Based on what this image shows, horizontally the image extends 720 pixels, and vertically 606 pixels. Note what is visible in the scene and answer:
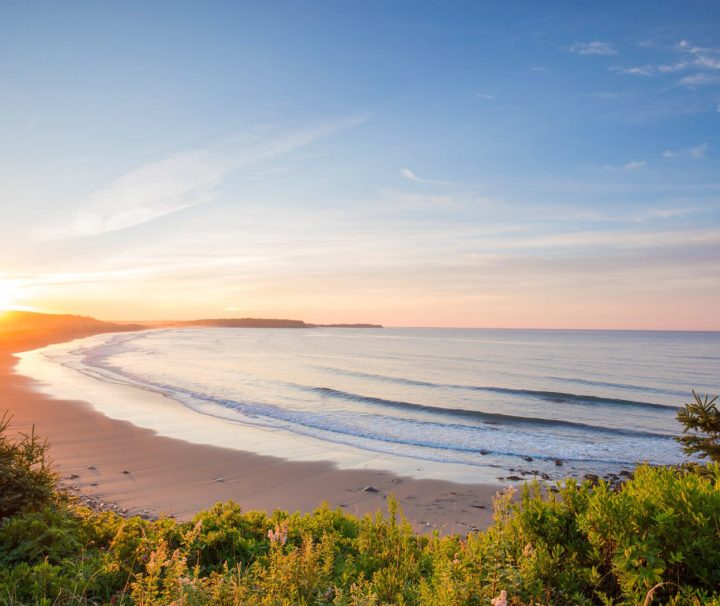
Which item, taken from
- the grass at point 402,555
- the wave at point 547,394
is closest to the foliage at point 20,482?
the grass at point 402,555

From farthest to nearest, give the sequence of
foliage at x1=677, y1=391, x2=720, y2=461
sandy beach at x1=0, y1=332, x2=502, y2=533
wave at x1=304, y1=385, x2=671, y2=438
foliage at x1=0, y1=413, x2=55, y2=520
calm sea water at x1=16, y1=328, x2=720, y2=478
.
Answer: wave at x1=304, y1=385, x2=671, y2=438, calm sea water at x1=16, y1=328, x2=720, y2=478, sandy beach at x1=0, y1=332, x2=502, y2=533, foliage at x1=677, y1=391, x2=720, y2=461, foliage at x1=0, y1=413, x2=55, y2=520

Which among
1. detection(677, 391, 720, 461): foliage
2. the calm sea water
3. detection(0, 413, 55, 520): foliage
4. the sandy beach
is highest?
detection(677, 391, 720, 461): foliage

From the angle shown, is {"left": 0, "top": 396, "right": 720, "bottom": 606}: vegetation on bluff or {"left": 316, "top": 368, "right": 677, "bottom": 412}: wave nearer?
{"left": 0, "top": 396, "right": 720, "bottom": 606}: vegetation on bluff

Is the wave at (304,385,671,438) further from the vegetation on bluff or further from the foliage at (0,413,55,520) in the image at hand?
the foliage at (0,413,55,520)

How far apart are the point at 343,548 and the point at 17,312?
213m

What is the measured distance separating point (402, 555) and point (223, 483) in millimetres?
9342

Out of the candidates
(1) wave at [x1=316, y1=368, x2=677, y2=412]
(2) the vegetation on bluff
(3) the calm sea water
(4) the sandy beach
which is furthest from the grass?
A: (1) wave at [x1=316, y1=368, x2=677, y2=412]

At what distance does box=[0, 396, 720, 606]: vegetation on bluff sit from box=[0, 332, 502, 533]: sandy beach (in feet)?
16.3

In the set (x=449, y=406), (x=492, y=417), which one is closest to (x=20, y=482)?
(x=492, y=417)

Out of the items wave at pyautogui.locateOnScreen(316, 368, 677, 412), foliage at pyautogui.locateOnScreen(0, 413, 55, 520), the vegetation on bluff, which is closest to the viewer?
the vegetation on bluff

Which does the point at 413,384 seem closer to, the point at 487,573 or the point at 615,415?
the point at 615,415

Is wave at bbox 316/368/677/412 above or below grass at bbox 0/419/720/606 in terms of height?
below

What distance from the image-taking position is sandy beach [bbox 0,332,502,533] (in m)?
11.6

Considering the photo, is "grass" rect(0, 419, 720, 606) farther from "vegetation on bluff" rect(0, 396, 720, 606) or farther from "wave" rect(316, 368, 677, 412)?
"wave" rect(316, 368, 677, 412)
